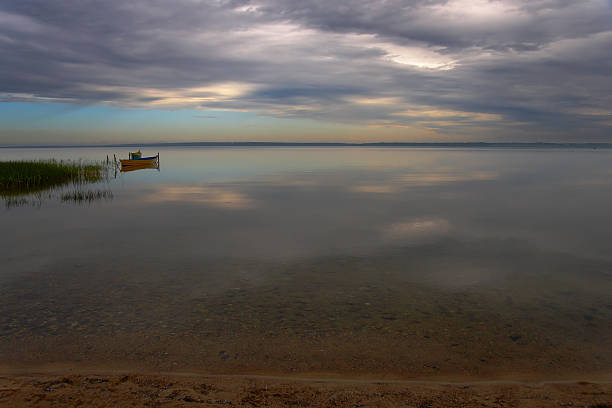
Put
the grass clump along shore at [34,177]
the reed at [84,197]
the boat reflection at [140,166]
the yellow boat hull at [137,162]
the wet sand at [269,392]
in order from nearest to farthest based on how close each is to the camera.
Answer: the wet sand at [269,392] < the reed at [84,197] < the grass clump along shore at [34,177] < the boat reflection at [140,166] < the yellow boat hull at [137,162]

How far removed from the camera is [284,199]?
26078 mm

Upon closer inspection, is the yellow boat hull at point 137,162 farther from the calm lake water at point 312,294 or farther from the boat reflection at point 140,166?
the calm lake water at point 312,294

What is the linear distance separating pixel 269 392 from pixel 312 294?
401 centimetres

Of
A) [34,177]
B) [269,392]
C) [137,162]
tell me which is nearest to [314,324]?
[269,392]

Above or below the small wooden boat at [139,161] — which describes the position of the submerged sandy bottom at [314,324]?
below

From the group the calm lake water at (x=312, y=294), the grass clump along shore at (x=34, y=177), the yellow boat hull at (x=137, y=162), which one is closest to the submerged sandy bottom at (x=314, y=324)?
the calm lake water at (x=312, y=294)

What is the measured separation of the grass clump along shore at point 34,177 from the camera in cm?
3131

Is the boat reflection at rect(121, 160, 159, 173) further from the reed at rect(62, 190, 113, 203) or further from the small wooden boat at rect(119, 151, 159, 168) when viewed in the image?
the reed at rect(62, 190, 113, 203)

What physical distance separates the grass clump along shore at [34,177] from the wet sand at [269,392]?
27.7 metres

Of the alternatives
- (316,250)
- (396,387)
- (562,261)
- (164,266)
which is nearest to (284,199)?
(316,250)

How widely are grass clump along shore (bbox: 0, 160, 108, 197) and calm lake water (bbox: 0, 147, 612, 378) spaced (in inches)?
570

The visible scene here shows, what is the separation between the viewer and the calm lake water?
6.51 meters

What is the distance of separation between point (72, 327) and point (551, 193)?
31572mm

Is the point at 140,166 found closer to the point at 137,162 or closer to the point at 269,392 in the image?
the point at 137,162
